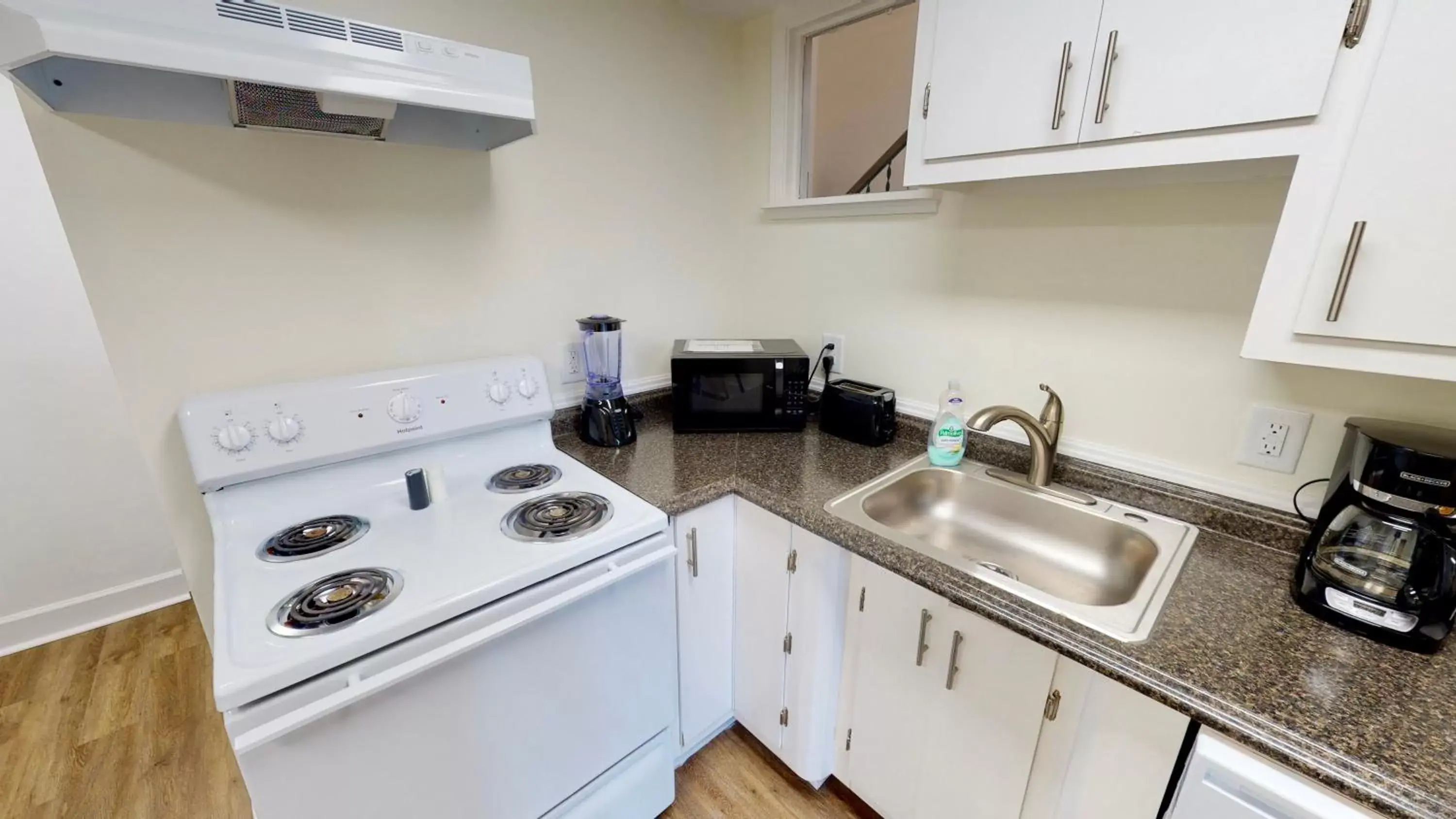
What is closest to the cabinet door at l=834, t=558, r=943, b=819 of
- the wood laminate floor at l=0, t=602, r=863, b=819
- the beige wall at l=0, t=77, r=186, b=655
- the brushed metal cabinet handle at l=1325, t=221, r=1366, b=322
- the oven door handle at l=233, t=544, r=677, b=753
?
the wood laminate floor at l=0, t=602, r=863, b=819

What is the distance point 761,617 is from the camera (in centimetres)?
144

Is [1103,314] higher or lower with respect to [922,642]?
higher

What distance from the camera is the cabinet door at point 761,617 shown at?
135cm

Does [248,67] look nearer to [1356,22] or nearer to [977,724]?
[1356,22]

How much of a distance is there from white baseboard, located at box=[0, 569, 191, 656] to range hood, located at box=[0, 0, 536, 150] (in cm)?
208

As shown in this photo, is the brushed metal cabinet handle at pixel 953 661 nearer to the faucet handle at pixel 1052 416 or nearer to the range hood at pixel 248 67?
the faucet handle at pixel 1052 416

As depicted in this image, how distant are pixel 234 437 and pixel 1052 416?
1.86 meters

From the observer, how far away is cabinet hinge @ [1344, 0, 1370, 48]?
714 millimetres

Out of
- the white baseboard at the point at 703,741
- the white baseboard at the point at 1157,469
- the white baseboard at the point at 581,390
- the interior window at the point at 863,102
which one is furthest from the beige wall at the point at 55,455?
the interior window at the point at 863,102

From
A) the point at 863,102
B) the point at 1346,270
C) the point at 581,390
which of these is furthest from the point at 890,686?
the point at 863,102

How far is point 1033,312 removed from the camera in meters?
1.37

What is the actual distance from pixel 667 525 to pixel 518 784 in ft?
1.90

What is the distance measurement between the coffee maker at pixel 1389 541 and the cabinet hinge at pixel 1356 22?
582mm

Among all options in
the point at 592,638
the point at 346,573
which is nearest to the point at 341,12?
the point at 346,573
